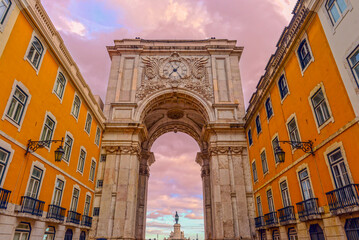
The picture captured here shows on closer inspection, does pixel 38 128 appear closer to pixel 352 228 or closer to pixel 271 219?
pixel 352 228

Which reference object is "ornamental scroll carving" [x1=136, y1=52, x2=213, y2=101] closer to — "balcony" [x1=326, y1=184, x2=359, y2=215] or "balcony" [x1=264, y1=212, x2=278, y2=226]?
"balcony" [x1=264, y1=212, x2=278, y2=226]

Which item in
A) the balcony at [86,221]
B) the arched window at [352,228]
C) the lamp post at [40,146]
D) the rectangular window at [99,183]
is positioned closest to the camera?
the arched window at [352,228]

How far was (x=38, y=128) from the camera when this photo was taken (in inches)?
517

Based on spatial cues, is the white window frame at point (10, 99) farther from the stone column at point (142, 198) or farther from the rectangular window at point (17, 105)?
the stone column at point (142, 198)

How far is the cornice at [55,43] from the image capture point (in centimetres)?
1236

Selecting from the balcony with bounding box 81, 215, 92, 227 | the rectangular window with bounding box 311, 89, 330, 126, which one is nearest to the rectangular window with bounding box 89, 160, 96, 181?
the balcony with bounding box 81, 215, 92, 227

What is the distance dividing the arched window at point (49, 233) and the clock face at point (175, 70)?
2036 centimetres

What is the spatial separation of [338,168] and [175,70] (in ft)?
74.2

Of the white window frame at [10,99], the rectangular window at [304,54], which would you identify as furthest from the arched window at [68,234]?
the rectangular window at [304,54]

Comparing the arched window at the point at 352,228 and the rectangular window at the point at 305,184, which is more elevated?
the rectangular window at the point at 305,184

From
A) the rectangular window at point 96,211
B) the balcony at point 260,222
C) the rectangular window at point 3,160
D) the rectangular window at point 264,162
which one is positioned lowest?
the balcony at point 260,222

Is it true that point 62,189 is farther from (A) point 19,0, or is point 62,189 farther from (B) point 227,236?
(B) point 227,236

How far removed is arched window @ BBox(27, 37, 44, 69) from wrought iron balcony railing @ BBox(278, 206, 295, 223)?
16.6 meters

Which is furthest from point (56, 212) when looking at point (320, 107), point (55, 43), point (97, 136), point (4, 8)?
point (320, 107)
